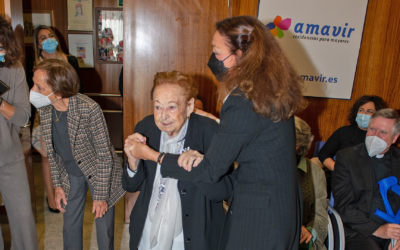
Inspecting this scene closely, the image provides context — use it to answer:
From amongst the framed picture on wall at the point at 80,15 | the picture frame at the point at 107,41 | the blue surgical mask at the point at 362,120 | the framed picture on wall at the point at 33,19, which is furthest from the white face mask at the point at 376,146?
the framed picture on wall at the point at 33,19

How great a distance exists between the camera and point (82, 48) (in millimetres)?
Result: 5488

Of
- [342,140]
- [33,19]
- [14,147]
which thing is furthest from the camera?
[33,19]

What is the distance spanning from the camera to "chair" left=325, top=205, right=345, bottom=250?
6.42 ft

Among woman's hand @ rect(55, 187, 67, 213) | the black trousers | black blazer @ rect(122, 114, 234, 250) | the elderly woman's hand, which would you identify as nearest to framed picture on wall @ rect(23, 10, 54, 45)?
woman's hand @ rect(55, 187, 67, 213)

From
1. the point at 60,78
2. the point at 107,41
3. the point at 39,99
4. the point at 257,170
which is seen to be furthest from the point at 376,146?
the point at 107,41

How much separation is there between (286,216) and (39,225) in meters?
2.90

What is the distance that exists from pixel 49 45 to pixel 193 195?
2586 millimetres

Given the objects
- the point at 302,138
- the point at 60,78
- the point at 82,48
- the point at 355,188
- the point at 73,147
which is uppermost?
the point at 82,48

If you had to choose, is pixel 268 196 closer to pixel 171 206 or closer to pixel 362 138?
pixel 171 206

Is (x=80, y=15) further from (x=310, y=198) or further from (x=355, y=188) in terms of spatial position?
(x=355, y=188)

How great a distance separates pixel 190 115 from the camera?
1.72m

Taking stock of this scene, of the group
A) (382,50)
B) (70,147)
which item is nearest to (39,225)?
(70,147)

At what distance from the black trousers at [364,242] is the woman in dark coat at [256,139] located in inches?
45.0

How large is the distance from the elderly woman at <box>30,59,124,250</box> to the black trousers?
1.73 metres
